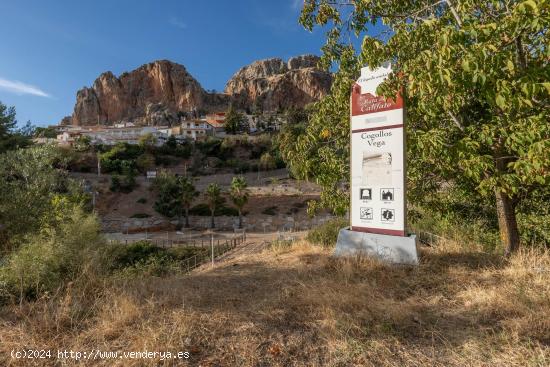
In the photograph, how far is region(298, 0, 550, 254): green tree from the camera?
280 cm

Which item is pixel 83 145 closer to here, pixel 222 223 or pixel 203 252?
pixel 222 223

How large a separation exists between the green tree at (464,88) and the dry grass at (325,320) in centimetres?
150

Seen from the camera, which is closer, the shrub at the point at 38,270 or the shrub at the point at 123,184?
the shrub at the point at 38,270

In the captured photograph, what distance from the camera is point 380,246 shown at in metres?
5.08

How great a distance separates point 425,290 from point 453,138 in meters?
2.62

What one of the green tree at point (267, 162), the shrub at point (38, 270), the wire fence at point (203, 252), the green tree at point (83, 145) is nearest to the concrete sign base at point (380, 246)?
the shrub at point (38, 270)

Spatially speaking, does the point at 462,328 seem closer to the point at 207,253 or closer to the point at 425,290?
the point at 425,290

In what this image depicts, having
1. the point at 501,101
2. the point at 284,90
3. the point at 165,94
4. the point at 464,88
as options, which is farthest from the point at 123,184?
the point at 284,90

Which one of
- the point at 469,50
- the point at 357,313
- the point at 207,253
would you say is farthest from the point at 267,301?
the point at 207,253

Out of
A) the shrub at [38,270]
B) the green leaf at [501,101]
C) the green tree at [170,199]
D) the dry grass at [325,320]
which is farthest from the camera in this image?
the green tree at [170,199]

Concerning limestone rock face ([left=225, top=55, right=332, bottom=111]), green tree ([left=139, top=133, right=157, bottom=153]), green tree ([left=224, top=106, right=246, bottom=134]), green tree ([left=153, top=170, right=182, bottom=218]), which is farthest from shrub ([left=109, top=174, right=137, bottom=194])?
limestone rock face ([left=225, top=55, right=332, bottom=111])

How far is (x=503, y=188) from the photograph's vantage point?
3.91 m

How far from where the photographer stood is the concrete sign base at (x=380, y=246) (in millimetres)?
4797

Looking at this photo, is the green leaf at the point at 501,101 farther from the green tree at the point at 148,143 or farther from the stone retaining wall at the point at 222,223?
the green tree at the point at 148,143
